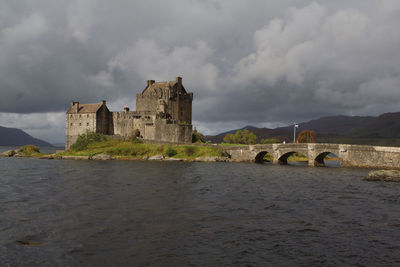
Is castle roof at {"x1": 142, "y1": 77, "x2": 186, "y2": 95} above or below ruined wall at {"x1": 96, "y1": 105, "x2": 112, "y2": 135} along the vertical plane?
above

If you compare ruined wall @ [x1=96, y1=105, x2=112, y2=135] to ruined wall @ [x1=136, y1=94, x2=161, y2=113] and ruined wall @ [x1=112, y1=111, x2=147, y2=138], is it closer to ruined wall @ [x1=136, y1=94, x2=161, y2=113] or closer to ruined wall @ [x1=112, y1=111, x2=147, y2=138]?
ruined wall @ [x1=112, y1=111, x2=147, y2=138]

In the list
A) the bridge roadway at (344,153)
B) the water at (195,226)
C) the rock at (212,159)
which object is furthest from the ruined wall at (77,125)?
the water at (195,226)

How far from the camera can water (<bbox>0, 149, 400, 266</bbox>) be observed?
44.2 feet

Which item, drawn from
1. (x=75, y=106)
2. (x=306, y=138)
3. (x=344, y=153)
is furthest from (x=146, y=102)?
(x=344, y=153)

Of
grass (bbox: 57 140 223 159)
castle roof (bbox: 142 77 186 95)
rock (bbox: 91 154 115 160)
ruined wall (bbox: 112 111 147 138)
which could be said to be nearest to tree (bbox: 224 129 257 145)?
castle roof (bbox: 142 77 186 95)

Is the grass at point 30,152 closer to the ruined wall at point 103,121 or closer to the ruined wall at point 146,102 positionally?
the ruined wall at point 103,121

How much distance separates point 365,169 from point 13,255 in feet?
175

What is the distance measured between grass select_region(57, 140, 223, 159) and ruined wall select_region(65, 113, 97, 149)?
6.69 meters

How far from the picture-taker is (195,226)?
17.9 metres

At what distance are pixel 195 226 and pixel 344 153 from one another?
155ft

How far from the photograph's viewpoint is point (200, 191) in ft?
98.0

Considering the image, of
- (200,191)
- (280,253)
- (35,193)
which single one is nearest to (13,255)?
(280,253)

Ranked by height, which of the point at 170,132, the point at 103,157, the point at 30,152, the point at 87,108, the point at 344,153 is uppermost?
the point at 87,108

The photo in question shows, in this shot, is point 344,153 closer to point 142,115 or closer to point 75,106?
point 142,115
